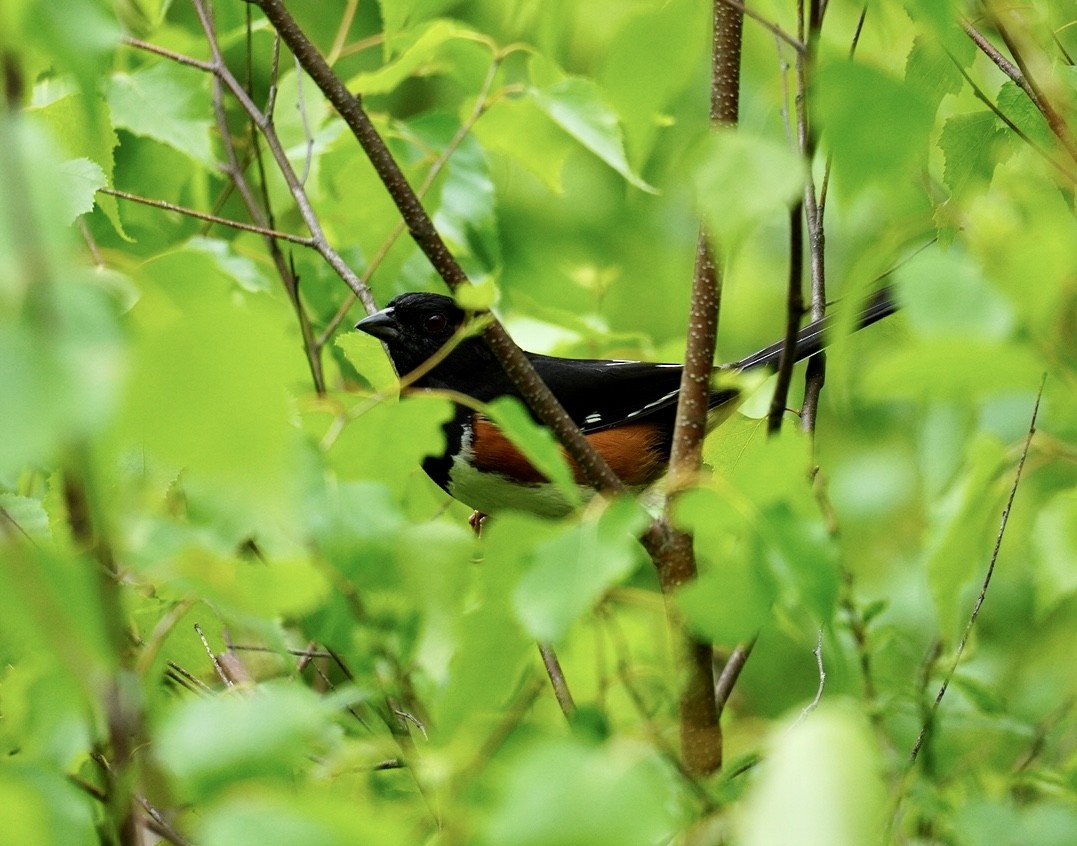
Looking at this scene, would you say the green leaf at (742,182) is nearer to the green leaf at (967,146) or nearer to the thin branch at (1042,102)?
the thin branch at (1042,102)

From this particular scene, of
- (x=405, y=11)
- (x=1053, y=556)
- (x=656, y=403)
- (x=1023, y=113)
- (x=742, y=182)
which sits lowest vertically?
(x=656, y=403)

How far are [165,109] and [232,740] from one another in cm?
169

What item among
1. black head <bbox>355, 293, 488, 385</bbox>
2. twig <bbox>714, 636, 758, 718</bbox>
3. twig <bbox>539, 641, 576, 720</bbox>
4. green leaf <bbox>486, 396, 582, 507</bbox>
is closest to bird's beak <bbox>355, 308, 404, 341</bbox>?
black head <bbox>355, 293, 488, 385</bbox>

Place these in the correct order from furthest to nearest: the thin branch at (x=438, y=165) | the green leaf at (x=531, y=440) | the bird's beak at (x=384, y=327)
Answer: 1. the bird's beak at (x=384, y=327)
2. the thin branch at (x=438, y=165)
3. the green leaf at (x=531, y=440)

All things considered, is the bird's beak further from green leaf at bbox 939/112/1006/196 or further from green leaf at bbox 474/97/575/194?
green leaf at bbox 939/112/1006/196

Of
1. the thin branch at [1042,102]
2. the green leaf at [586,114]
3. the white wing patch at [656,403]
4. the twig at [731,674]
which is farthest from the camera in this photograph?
the white wing patch at [656,403]

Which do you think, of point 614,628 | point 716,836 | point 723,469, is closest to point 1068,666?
point 723,469

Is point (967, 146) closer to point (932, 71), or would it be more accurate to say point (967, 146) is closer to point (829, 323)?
point (932, 71)

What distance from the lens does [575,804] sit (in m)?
0.78

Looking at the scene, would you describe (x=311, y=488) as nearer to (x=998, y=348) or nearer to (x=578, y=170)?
(x=998, y=348)

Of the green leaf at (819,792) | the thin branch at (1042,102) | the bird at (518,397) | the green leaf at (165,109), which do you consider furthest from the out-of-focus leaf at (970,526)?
the bird at (518,397)

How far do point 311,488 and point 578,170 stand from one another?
6.53 meters

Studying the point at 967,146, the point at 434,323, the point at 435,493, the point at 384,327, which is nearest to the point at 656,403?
the point at 434,323

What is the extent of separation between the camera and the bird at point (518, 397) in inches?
126
